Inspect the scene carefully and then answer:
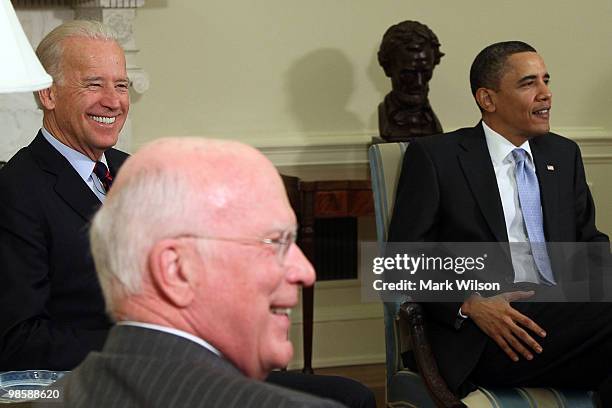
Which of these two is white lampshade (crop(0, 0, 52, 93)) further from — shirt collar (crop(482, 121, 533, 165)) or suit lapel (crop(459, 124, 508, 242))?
shirt collar (crop(482, 121, 533, 165))

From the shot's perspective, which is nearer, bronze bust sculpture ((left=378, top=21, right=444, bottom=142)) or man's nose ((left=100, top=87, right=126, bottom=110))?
man's nose ((left=100, top=87, right=126, bottom=110))

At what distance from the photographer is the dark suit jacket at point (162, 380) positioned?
115 centimetres

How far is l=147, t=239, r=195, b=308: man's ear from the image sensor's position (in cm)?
122

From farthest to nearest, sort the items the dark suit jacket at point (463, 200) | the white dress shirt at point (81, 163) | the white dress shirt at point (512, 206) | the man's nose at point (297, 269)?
1. the white dress shirt at point (512, 206)
2. the dark suit jacket at point (463, 200)
3. the white dress shirt at point (81, 163)
4. the man's nose at point (297, 269)

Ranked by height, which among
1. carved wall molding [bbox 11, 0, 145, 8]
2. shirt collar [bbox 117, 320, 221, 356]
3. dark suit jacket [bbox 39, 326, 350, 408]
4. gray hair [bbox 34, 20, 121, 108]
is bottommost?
dark suit jacket [bbox 39, 326, 350, 408]

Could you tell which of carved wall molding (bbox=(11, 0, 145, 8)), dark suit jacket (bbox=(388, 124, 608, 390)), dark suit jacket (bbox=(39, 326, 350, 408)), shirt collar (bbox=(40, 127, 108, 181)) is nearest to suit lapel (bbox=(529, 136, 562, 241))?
dark suit jacket (bbox=(388, 124, 608, 390))

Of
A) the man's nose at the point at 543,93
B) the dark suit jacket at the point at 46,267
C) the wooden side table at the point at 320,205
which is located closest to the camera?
the dark suit jacket at the point at 46,267

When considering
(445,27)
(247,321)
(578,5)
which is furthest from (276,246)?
(578,5)

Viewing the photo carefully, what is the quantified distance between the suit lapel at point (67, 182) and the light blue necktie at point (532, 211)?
1.36 m

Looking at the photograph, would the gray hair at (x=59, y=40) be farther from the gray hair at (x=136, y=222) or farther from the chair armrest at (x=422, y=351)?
the gray hair at (x=136, y=222)

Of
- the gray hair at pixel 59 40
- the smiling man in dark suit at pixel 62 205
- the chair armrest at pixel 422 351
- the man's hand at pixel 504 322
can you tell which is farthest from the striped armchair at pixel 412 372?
the gray hair at pixel 59 40

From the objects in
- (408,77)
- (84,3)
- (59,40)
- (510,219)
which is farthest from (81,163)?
(408,77)

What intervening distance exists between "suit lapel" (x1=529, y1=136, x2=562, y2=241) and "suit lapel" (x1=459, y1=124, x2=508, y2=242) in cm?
15

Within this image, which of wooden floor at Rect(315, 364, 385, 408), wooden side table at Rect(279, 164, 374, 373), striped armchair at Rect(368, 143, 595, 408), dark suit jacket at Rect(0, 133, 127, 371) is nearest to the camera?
dark suit jacket at Rect(0, 133, 127, 371)
